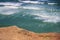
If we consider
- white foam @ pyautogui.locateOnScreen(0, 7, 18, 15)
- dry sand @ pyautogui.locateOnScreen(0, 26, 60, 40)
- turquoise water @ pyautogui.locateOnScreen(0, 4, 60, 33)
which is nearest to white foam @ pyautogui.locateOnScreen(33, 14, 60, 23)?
turquoise water @ pyautogui.locateOnScreen(0, 4, 60, 33)

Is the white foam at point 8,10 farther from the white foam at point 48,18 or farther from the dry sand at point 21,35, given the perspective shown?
the white foam at point 48,18

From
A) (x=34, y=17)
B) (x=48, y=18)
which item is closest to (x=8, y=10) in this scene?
(x=34, y=17)

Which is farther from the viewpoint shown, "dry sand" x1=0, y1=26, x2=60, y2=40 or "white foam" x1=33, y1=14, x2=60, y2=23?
"white foam" x1=33, y1=14, x2=60, y2=23

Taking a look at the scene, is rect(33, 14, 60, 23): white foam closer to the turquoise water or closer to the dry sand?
the turquoise water

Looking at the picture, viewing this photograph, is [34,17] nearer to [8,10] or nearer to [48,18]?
[48,18]

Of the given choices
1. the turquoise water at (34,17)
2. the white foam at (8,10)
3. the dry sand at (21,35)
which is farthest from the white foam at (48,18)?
the white foam at (8,10)

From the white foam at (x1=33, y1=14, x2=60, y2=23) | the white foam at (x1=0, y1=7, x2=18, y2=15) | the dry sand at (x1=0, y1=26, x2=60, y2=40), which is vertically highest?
the white foam at (x1=0, y1=7, x2=18, y2=15)
